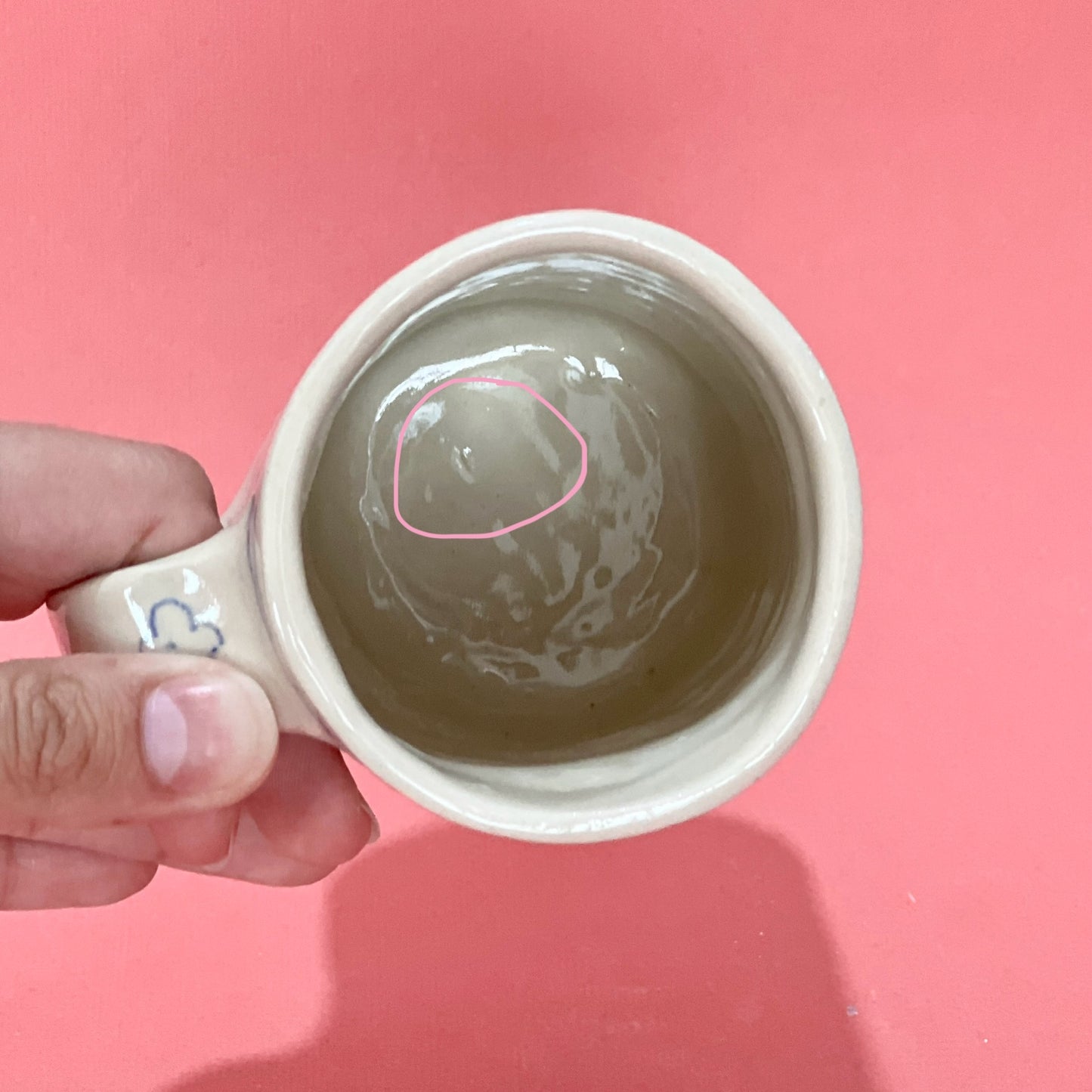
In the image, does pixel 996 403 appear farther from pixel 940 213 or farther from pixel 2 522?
pixel 2 522

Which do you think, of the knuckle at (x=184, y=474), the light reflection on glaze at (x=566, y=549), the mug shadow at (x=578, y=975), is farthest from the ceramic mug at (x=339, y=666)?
the mug shadow at (x=578, y=975)

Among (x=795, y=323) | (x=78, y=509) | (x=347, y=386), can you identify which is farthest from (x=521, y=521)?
(x=795, y=323)

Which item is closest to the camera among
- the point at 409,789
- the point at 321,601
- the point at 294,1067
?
the point at 409,789

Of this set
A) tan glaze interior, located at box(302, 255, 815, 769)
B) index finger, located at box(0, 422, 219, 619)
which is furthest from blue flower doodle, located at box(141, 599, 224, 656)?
index finger, located at box(0, 422, 219, 619)

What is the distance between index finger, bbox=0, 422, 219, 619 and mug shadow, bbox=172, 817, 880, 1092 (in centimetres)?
38

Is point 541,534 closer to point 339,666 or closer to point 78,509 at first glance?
point 339,666

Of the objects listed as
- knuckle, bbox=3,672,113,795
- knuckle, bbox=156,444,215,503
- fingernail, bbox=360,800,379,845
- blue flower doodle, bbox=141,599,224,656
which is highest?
blue flower doodle, bbox=141,599,224,656

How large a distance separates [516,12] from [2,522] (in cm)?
71

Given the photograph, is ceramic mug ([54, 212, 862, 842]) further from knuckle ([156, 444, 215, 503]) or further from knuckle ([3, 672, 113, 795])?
knuckle ([156, 444, 215, 503])

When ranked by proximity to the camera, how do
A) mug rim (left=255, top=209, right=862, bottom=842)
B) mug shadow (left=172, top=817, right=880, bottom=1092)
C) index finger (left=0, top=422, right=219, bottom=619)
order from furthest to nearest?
mug shadow (left=172, top=817, right=880, bottom=1092) < index finger (left=0, top=422, right=219, bottom=619) < mug rim (left=255, top=209, right=862, bottom=842)

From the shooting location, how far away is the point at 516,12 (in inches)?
38.2

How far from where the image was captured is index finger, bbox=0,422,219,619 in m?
0.71

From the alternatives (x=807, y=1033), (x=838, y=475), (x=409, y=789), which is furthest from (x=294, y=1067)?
(x=838, y=475)

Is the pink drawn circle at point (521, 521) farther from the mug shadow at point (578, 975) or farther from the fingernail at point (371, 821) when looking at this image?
the mug shadow at point (578, 975)
